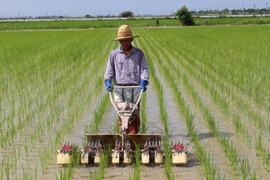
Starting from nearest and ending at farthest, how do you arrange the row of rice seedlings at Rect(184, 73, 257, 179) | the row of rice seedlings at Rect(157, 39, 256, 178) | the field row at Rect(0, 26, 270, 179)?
1. the row of rice seedlings at Rect(184, 73, 257, 179)
2. the row of rice seedlings at Rect(157, 39, 256, 178)
3. the field row at Rect(0, 26, 270, 179)

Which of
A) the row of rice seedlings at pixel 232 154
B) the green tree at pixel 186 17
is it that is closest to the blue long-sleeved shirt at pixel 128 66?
the row of rice seedlings at pixel 232 154

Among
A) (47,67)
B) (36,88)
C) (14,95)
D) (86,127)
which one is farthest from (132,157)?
(47,67)

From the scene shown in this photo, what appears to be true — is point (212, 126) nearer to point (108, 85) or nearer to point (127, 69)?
point (127, 69)

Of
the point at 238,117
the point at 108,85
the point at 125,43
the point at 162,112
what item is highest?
the point at 125,43

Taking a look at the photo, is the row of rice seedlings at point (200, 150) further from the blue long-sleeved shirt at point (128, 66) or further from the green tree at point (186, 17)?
the green tree at point (186, 17)

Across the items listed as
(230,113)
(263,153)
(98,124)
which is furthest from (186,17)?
(263,153)

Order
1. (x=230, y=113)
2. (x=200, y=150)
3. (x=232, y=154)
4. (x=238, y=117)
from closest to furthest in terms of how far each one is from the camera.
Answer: (x=232, y=154) → (x=200, y=150) → (x=238, y=117) → (x=230, y=113)

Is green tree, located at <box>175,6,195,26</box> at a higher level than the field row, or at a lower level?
higher

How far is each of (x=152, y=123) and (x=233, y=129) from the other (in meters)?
1.05

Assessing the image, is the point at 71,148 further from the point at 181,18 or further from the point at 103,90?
the point at 181,18

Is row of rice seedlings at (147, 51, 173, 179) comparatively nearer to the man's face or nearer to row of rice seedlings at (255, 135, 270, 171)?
row of rice seedlings at (255, 135, 270, 171)

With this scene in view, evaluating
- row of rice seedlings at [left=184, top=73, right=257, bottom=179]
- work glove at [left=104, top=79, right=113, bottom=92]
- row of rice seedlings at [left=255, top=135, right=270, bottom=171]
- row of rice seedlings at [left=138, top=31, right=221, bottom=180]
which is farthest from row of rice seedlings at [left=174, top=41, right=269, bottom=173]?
work glove at [left=104, top=79, right=113, bottom=92]

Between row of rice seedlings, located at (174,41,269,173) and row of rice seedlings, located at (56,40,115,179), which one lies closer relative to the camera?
row of rice seedlings, located at (56,40,115,179)

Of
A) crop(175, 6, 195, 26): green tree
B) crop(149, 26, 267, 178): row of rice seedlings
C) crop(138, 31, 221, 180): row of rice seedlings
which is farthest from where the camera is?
crop(175, 6, 195, 26): green tree
